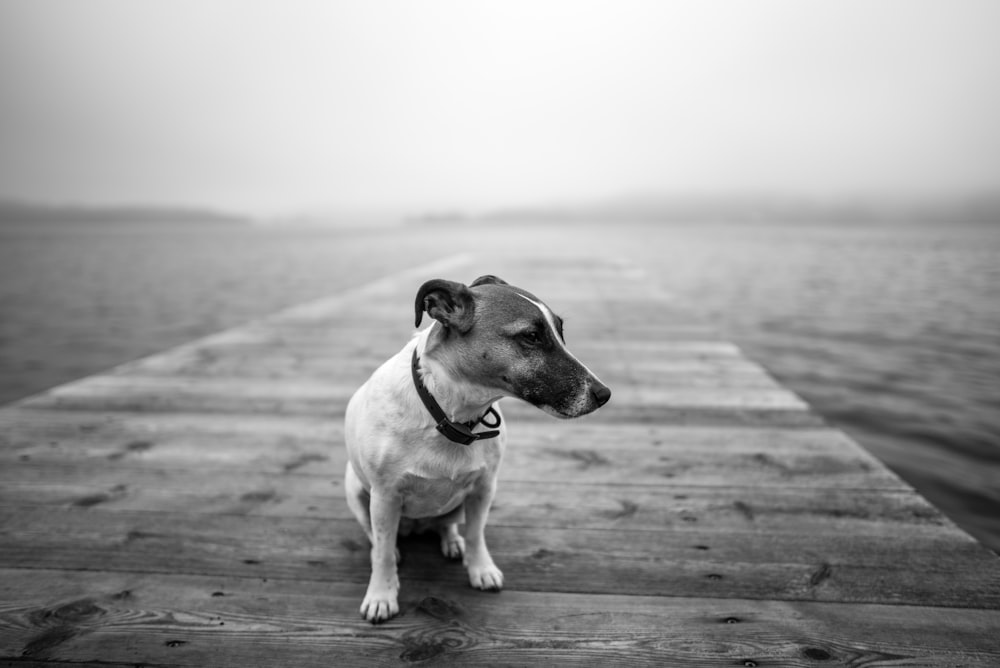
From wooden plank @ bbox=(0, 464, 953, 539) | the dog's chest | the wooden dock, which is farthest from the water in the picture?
the dog's chest

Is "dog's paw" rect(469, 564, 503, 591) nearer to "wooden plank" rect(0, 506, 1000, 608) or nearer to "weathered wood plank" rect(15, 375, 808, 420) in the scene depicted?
"wooden plank" rect(0, 506, 1000, 608)

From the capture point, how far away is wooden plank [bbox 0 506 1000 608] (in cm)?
221

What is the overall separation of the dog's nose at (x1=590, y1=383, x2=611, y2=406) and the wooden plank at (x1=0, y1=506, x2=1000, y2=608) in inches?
34.7

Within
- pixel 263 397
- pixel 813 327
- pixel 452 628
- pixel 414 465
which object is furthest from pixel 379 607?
pixel 813 327

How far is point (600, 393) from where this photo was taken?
6.23 feet

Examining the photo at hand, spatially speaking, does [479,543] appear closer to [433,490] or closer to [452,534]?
[452,534]

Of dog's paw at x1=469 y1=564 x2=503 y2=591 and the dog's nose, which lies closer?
the dog's nose

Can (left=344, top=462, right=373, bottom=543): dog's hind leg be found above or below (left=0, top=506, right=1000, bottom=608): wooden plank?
above

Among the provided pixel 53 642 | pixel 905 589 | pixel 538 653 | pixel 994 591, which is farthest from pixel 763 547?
pixel 53 642

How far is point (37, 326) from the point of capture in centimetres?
1143

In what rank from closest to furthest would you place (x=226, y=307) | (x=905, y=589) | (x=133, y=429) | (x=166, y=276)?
(x=905, y=589) → (x=133, y=429) → (x=226, y=307) → (x=166, y=276)

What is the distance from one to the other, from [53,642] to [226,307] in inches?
525

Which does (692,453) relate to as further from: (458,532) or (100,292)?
(100,292)

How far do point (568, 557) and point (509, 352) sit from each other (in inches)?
43.8
